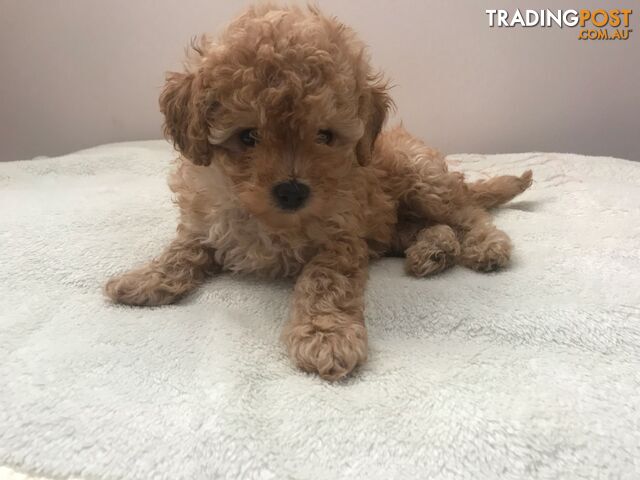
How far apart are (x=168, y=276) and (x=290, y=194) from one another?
1.65ft

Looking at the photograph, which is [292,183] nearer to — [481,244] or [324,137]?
[324,137]

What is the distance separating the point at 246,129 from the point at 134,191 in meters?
1.23

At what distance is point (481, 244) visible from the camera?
1.89 metres

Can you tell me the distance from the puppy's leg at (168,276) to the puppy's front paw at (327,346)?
17.3 inches

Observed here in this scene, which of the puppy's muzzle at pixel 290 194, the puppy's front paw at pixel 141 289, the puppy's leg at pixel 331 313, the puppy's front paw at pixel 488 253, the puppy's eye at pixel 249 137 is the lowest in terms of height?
the puppy's front paw at pixel 488 253

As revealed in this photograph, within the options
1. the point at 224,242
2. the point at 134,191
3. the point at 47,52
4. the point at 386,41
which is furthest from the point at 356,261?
the point at 47,52

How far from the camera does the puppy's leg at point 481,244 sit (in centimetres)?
183

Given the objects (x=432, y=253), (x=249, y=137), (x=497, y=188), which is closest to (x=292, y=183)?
(x=249, y=137)

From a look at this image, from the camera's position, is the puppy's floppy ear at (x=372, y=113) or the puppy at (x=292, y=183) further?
the puppy's floppy ear at (x=372, y=113)

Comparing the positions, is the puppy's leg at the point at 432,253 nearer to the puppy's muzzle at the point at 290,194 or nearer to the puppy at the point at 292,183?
the puppy at the point at 292,183

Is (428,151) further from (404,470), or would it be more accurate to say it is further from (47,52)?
(47,52)

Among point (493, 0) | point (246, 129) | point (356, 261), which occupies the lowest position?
point (356, 261)

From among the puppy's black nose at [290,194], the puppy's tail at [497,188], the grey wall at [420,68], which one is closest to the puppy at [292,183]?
the puppy's black nose at [290,194]

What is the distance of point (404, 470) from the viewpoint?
96 cm
